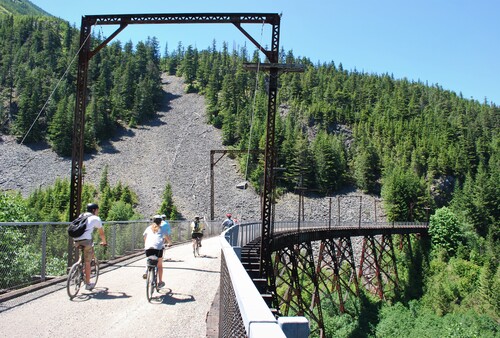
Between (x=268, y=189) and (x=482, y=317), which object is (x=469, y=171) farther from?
(x=268, y=189)

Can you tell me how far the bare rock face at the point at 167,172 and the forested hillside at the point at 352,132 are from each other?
13.7 feet


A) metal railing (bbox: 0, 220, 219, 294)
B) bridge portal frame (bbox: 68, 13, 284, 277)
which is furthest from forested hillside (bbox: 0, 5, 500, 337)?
metal railing (bbox: 0, 220, 219, 294)

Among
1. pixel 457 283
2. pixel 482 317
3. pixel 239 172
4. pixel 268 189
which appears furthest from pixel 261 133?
pixel 268 189

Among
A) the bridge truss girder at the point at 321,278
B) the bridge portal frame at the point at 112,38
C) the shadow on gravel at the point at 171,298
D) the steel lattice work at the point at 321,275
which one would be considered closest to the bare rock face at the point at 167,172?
the steel lattice work at the point at 321,275

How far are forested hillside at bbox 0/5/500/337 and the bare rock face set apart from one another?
4189 millimetres

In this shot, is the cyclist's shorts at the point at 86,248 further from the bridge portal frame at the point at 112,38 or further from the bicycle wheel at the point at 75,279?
the bridge portal frame at the point at 112,38

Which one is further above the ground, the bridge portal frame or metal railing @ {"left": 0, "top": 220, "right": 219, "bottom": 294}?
the bridge portal frame

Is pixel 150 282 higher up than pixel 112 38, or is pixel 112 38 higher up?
pixel 112 38

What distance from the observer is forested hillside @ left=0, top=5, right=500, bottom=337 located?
47.9m

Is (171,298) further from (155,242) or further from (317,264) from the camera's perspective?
(317,264)

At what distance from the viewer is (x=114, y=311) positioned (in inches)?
290

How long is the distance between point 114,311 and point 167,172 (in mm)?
93709

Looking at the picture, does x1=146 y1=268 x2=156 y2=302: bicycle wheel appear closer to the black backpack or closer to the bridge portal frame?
the black backpack

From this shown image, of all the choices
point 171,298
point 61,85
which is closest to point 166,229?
point 171,298
